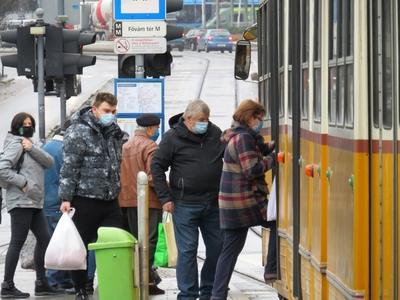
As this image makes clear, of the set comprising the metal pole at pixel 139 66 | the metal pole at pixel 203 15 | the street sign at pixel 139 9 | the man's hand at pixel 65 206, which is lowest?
the man's hand at pixel 65 206

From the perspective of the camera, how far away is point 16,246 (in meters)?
12.5

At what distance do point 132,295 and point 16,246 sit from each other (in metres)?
2.59

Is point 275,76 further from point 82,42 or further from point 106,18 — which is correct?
point 106,18

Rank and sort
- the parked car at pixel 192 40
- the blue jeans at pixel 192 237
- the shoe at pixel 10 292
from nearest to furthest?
the blue jeans at pixel 192 237
the shoe at pixel 10 292
the parked car at pixel 192 40

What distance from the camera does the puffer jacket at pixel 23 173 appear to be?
39.4 feet

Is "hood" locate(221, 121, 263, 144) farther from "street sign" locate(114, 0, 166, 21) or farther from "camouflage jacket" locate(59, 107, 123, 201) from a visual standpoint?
"street sign" locate(114, 0, 166, 21)

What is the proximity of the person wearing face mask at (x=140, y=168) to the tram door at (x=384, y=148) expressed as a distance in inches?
220

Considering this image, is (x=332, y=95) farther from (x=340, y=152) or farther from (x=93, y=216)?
(x=93, y=216)

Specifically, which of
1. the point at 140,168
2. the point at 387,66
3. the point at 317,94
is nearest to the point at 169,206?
the point at 140,168

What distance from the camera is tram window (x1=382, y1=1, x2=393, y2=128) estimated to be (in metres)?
6.35

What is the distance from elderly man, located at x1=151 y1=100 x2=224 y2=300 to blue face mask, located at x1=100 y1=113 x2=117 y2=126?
1.46 ft

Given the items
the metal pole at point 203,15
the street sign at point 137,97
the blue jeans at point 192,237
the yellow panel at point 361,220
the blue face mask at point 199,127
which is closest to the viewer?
the yellow panel at point 361,220

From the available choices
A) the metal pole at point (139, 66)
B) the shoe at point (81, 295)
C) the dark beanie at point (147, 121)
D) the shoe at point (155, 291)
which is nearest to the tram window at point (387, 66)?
the shoe at point (81, 295)

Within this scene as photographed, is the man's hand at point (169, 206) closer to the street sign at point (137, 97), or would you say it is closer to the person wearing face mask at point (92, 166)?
the person wearing face mask at point (92, 166)
